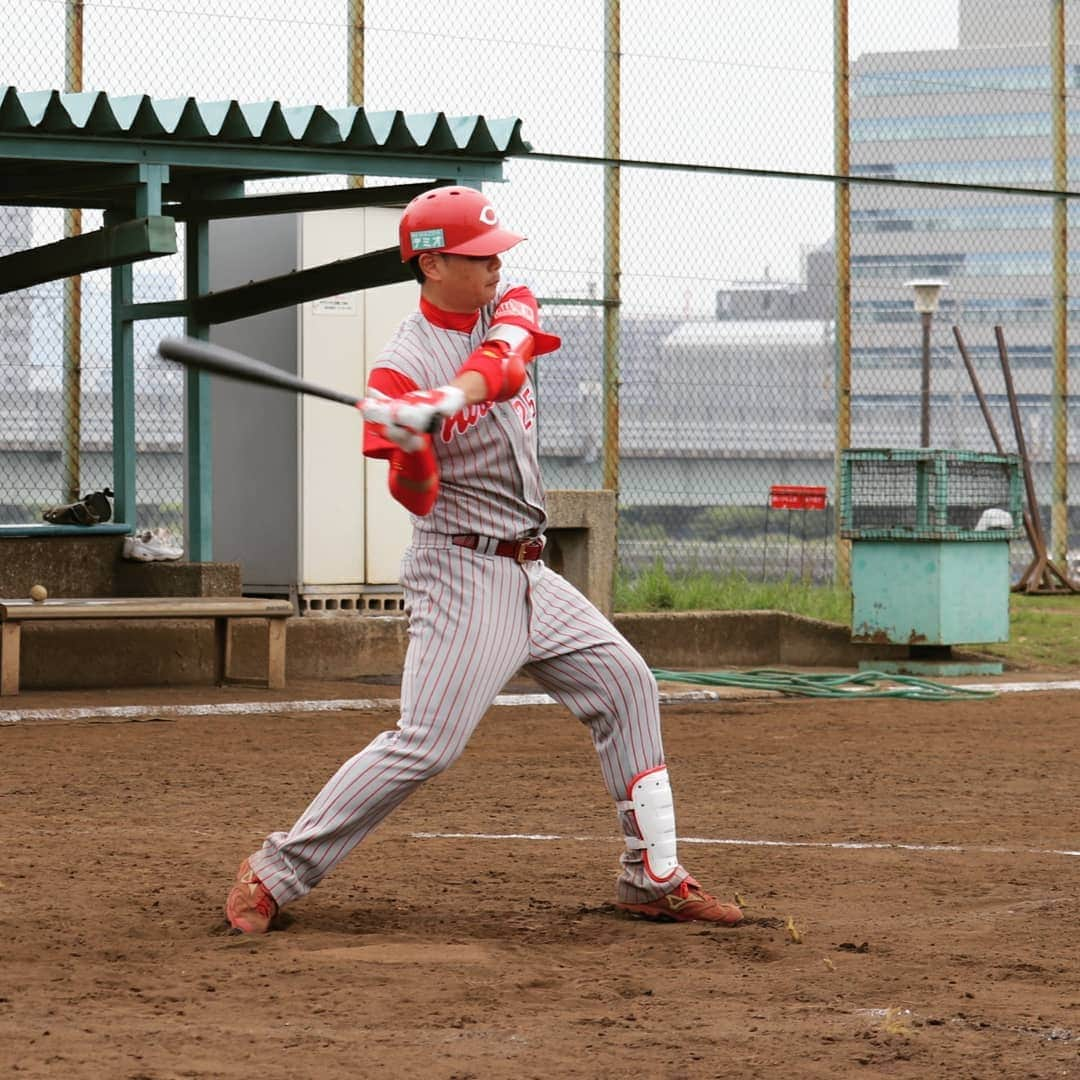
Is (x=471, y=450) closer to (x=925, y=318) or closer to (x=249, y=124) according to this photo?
(x=249, y=124)

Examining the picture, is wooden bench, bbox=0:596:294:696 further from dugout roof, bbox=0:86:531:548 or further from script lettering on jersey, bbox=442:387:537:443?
script lettering on jersey, bbox=442:387:537:443

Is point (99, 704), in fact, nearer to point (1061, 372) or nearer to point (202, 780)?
point (202, 780)

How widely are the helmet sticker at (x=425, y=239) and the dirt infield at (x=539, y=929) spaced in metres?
1.75

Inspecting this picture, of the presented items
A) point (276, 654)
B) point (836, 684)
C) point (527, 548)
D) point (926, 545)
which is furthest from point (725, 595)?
point (527, 548)

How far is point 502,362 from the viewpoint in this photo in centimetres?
482

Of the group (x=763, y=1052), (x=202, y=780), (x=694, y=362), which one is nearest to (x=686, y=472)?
(x=694, y=362)

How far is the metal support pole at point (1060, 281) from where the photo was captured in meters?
15.6

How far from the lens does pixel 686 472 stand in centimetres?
1378

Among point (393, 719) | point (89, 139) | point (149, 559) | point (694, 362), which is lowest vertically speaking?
point (393, 719)

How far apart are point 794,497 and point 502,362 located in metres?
9.64

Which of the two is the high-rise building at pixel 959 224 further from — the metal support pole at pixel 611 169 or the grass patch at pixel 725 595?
the metal support pole at pixel 611 169

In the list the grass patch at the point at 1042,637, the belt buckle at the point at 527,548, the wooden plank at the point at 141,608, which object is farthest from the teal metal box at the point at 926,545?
the belt buckle at the point at 527,548

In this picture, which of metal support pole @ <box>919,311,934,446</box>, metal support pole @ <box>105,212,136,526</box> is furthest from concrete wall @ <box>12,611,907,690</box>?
metal support pole @ <box>919,311,934,446</box>

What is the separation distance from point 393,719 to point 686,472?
410 cm
